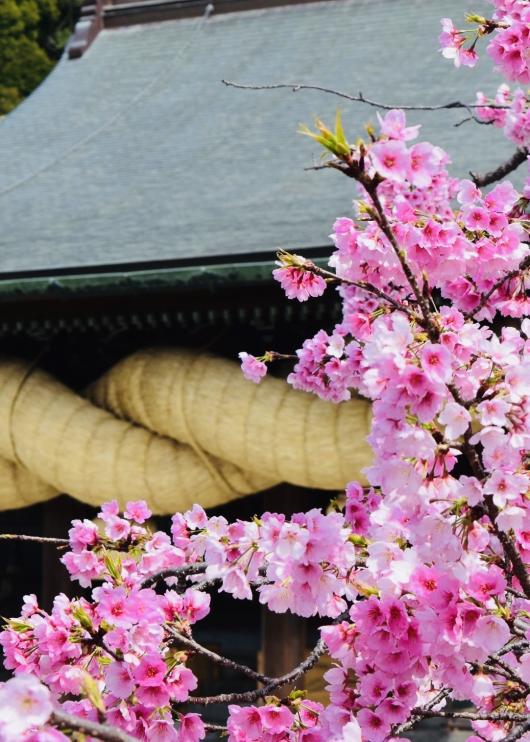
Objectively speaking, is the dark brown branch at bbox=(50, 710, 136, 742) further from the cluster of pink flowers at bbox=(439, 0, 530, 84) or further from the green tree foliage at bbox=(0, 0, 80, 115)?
the green tree foliage at bbox=(0, 0, 80, 115)

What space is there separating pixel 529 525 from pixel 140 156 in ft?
26.1

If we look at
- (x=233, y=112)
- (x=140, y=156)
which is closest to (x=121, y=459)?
(x=140, y=156)

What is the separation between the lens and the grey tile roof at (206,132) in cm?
777

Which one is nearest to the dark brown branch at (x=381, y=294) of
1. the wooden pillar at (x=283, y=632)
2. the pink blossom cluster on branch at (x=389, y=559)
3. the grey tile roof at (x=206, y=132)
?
the pink blossom cluster on branch at (x=389, y=559)

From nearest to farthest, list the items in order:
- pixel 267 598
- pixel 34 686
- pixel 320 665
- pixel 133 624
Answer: pixel 34 686, pixel 267 598, pixel 133 624, pixel 320 665

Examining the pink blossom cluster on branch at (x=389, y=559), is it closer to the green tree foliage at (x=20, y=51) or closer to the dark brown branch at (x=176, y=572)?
the dark brown branch at (x=176, y=572)

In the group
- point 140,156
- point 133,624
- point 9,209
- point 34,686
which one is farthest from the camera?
point 140,156

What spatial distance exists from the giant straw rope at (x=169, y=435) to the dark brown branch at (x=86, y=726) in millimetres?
4910

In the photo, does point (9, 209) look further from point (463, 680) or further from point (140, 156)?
point (463, 680)

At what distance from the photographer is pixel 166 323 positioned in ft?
23.2

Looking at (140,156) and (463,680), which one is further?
(140,156)

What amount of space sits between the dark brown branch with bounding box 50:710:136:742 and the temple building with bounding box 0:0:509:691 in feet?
16.1

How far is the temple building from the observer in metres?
6.75

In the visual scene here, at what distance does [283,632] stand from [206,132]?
4.70m
